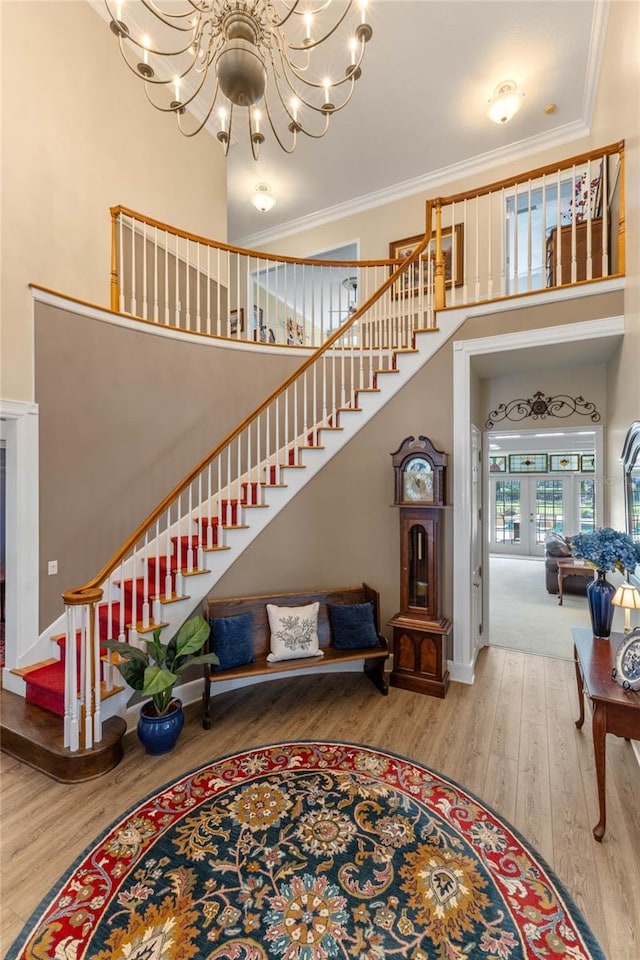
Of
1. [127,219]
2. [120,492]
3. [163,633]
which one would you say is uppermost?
[127,219]

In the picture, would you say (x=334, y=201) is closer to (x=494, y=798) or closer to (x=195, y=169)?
(x=195, y=169)

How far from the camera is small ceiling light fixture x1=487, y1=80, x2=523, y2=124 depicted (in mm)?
4566

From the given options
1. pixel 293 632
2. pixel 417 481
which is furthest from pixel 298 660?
→ pixel 417 481

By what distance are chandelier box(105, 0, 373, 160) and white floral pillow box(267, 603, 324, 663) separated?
10.6ft

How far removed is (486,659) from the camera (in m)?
4.29

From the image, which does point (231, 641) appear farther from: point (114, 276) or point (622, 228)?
point (622, 228)

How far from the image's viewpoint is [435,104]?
4.96m

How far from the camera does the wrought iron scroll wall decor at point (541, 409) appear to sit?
4156mm

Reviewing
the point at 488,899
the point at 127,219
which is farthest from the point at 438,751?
the point at 127,219

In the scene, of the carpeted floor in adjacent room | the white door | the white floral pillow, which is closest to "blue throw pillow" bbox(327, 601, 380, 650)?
the white floral pillow

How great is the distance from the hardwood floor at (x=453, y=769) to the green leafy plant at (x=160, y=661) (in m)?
0.50

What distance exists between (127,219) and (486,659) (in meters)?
5.84

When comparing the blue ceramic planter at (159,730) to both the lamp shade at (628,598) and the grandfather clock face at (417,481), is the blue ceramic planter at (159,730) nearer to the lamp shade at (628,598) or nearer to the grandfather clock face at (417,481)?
the grandfather clock face at (417,481)

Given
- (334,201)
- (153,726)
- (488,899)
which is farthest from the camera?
(334,201)
